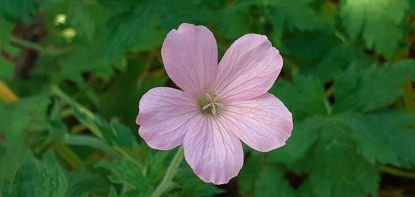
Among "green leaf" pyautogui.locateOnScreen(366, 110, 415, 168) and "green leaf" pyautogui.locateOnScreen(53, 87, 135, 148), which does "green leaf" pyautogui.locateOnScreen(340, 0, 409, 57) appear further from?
"green leaf" pyautogui.locateOnScreen(53, 87, 135, 148)

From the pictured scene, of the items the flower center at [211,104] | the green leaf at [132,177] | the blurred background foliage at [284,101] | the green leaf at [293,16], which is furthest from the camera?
the green leaf at [293,16]

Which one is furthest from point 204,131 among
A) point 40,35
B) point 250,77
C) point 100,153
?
point 40,35

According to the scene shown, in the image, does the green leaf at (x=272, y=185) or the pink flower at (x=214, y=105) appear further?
the green leaf at (x=272, y=185)

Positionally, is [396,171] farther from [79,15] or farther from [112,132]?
[79,15]

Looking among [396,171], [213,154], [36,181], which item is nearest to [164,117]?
[213,154]

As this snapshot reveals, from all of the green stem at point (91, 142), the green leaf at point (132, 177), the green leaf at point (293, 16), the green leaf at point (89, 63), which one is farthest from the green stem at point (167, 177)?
the green leaf at point (89, 63)

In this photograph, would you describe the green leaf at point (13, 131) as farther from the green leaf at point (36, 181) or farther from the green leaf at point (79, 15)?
the green leaf at point (36, 181)
